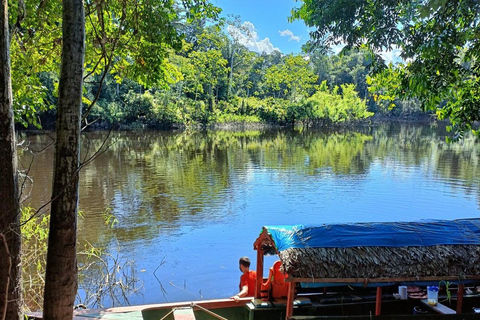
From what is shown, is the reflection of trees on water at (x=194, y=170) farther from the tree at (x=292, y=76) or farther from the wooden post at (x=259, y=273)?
the tree at (x=292, y=76)

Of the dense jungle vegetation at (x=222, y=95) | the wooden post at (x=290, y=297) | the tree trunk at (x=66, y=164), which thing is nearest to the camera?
the tree trunk at (x=66, y=164)

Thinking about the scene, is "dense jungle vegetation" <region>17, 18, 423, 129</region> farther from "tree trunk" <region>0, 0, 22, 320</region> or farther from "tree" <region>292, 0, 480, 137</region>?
"tree trunk" <region>0, 0, 22, 320</region>

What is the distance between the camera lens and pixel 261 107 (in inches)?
2034

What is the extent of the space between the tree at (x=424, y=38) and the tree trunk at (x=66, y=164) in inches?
158

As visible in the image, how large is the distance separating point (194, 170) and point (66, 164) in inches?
660

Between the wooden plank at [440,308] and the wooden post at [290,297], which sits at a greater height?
the wooden post at [290,297]

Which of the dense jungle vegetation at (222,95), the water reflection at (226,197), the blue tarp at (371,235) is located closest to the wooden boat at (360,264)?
the blue tarp at (371,235)

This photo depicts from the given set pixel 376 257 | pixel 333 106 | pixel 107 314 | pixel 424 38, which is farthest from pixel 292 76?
pixel 107 314

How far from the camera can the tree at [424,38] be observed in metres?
4.96

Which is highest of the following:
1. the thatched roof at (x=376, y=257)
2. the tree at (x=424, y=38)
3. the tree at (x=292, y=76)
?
the tree at (x=292, y=76)

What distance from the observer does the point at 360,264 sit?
4.49m

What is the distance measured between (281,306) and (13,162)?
3.95 m

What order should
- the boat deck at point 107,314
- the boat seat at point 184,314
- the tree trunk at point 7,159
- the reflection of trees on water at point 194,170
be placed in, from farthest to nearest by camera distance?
the reflection of trees on water at point 194,170, the boat seat at point 184,314, the boat deck at point 107,314, the tree trunk at point 7,159

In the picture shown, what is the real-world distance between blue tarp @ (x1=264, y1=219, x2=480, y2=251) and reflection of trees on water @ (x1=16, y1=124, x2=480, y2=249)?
4136 mm
